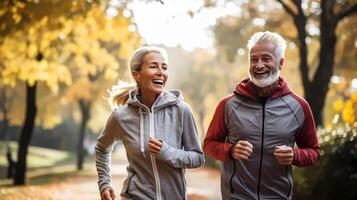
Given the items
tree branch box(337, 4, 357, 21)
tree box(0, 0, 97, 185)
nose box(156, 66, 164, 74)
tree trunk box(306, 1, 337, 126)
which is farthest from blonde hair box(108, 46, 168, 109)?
tree branch box(337, 4, 357, 21)

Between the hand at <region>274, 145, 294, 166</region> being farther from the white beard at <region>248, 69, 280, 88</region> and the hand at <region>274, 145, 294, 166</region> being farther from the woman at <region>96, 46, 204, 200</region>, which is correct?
the woman at <region>96, 46, 204, 200</region>

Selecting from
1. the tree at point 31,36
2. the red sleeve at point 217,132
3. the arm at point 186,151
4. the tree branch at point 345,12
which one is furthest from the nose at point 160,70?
the tree branch at point 345,12

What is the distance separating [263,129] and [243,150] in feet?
0.98

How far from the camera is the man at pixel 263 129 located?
3965mm

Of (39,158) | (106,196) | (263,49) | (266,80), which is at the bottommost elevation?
(39,158)

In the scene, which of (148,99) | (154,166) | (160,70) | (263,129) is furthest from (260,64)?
(154,166)

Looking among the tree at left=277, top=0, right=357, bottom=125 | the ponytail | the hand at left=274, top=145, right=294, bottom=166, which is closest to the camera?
the hand at left=274, top=145, right=294, bottom=166

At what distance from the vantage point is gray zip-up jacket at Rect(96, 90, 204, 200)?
160 inches

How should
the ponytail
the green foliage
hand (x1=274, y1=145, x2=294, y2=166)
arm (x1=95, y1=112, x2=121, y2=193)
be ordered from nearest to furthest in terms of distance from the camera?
hand (x1=274, y1=145, x2=294, y2=166), arm (x1=95, y1=112, x2=121, y2=193), the ponytail, the green foliage

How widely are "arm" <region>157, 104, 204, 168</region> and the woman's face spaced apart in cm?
27

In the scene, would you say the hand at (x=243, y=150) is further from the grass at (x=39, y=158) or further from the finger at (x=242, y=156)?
the grass at (x=39, y=158)

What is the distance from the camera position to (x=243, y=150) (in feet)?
12.4

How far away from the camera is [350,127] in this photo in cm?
976

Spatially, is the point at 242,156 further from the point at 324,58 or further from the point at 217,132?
the point at 324,58
